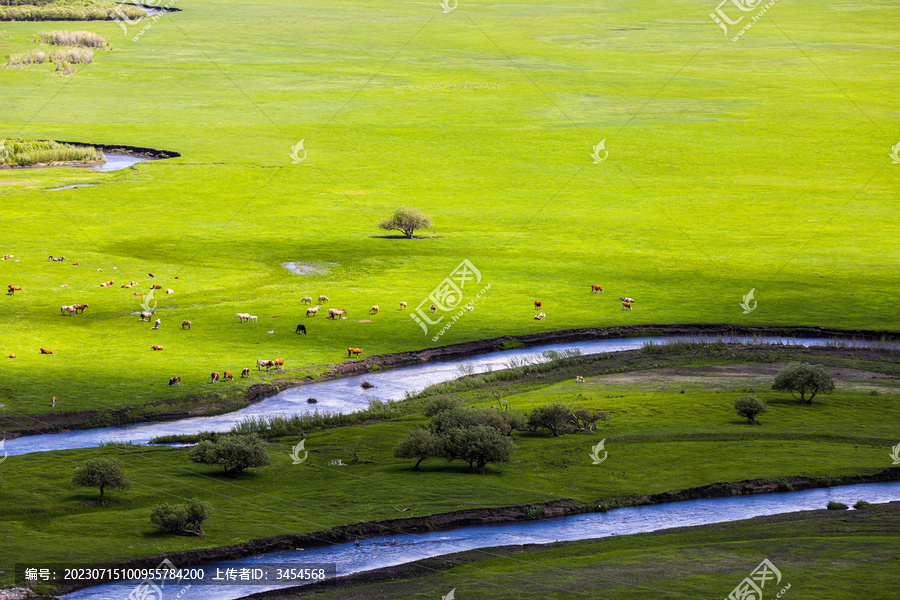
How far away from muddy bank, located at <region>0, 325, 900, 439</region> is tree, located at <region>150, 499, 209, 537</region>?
47.9 ft

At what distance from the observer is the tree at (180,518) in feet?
111

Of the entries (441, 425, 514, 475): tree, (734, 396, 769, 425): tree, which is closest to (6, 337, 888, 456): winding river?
(441, 425, 514, 475): tree

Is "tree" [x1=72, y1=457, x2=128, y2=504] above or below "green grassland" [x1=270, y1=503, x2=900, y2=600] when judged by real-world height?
above

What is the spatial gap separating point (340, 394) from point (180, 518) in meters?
20.4

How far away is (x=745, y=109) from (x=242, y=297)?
108962mm

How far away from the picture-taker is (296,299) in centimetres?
7025

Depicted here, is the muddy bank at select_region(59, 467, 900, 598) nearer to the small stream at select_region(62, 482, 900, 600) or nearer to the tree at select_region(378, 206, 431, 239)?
the small stream at select_region(62, 482, 900, 600)

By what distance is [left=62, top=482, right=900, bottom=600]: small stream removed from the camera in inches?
1262

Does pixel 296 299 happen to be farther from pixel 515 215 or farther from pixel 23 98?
pixel 23 98

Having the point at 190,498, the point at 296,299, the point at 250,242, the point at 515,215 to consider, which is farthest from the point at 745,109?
the point at 190,498

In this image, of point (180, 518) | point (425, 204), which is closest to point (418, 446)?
point (180, 518)

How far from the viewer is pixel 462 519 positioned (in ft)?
122

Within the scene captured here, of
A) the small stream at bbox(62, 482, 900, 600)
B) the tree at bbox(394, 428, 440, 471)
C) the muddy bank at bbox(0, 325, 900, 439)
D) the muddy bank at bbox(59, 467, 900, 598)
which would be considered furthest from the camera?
the muddy bank at bbox(0, 325, 900, 439)

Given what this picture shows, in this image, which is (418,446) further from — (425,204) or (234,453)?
(425,204)
